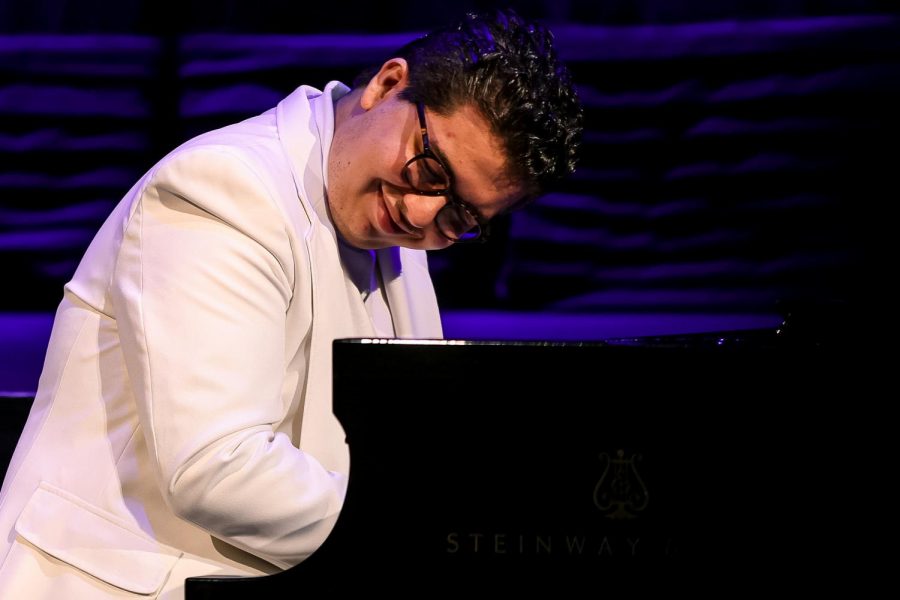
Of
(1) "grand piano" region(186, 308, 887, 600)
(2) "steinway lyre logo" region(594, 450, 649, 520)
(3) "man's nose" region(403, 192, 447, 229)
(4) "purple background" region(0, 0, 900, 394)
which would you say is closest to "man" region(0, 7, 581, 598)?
(3) "man's nose" region(403, 192, 447, 229)

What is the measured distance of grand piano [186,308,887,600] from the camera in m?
1.16

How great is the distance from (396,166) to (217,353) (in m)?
0.46

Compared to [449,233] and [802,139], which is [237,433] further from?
[802,139]

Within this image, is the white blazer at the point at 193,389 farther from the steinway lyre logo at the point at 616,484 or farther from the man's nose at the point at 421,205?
the steinway lyre logo at the point at 616,484

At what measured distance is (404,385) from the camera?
1.15 metres

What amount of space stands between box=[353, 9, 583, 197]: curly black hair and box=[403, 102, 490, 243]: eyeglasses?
61 mm

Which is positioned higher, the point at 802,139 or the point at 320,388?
the point at 802,139

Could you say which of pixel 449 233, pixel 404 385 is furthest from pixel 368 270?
pixel 404 385

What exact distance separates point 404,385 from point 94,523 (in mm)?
648

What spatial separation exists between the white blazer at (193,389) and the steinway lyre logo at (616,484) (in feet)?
1.33

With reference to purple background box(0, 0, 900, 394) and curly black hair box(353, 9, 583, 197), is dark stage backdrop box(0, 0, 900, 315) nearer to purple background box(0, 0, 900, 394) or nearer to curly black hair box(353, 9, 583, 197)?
purple background box(0, 0, 900, 394)

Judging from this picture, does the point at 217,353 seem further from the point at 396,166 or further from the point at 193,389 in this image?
the point at 396,166

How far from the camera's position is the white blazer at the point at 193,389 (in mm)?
1324

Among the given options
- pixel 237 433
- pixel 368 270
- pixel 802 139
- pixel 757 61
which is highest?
pixel 757 61
